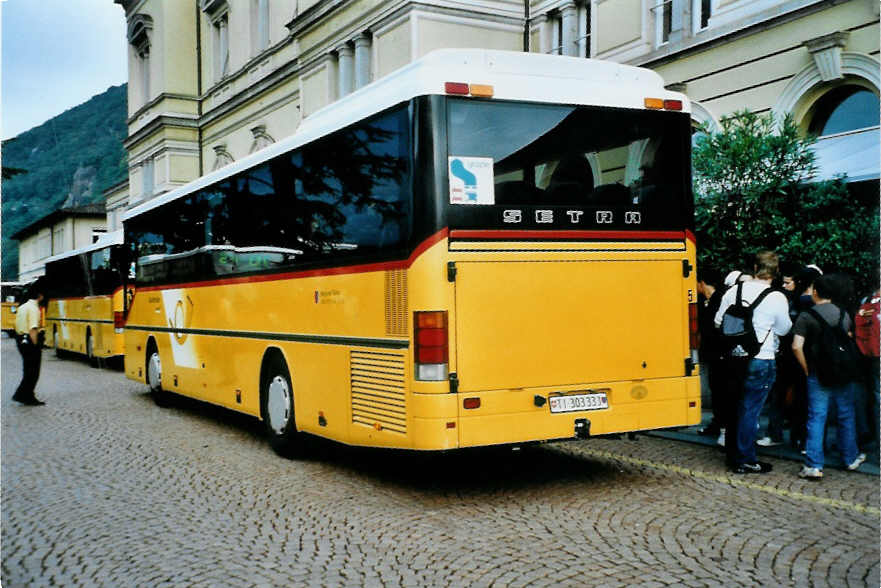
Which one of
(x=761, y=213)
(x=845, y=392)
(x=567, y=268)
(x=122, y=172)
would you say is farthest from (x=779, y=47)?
(x=122, y=172)

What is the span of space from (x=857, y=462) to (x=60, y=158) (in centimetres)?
4423

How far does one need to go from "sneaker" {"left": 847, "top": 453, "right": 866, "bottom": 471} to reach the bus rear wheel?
9700 millimetres

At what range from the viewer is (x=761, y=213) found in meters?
11.1

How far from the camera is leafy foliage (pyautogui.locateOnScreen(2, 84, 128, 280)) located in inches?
1075

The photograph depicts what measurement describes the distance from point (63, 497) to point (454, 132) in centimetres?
437

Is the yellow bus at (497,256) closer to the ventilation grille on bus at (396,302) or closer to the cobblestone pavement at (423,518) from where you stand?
the ventilation grille on bus at (396,302)

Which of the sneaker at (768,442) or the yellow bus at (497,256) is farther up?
the yellow bus at (497,256)

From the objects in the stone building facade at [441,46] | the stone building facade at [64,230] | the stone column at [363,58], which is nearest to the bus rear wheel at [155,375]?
the stone building facade at [441,46]

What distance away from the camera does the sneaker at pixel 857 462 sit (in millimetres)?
8344

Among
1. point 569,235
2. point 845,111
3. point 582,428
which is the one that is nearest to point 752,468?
point 582,428

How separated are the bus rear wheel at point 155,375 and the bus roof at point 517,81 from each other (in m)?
7.19

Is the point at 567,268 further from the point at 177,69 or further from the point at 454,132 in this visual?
the point at 177,69

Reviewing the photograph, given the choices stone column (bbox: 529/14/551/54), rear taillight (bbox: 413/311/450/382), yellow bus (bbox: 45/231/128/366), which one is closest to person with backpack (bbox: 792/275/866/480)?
rear taillight (bbox: 413/311/450/382)

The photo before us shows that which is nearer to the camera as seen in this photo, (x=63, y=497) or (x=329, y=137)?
(x=63, y=497)
